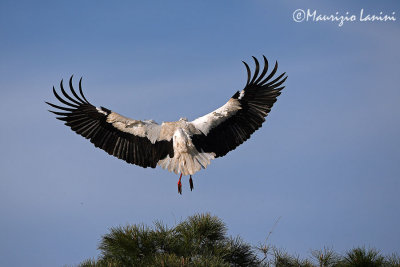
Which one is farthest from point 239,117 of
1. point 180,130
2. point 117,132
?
point 117,132

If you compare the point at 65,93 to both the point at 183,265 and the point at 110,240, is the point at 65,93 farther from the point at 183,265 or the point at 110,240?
the point at 183,265

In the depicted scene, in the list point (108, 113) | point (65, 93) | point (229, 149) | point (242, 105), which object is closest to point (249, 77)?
point (242, 105)

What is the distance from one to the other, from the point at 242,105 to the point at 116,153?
255 cm

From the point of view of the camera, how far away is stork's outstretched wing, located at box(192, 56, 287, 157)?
9.50 meters

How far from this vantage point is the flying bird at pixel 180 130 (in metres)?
9.16

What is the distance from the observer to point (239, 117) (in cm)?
979

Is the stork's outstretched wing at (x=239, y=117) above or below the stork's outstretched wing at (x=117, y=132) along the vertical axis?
above

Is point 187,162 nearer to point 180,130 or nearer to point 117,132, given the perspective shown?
point 180,130

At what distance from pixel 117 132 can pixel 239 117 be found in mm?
2308

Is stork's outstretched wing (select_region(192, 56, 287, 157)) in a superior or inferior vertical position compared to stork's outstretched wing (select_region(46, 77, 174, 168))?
superior

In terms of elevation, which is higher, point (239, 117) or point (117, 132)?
point (239, 117)

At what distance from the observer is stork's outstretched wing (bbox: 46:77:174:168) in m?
9.43

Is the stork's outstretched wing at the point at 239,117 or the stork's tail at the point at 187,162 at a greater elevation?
the stork's outstretched wing at the point at 239,117

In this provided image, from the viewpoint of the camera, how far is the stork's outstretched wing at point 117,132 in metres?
9.43
